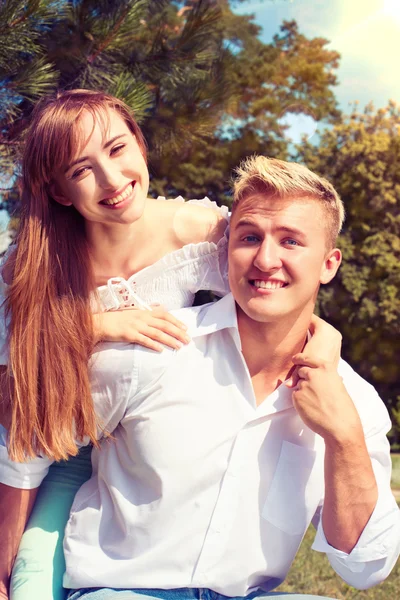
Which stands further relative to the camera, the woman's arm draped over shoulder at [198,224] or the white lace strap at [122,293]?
the woman's arm draped over shoulder at [198,224]

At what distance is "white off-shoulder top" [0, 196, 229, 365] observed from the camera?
2301mm

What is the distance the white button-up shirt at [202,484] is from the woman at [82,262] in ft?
0.30

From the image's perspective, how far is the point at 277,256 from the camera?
1805 mm

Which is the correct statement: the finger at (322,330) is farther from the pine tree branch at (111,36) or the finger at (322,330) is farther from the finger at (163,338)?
the pine tree branch at (111,36)

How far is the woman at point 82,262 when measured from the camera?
1833mm

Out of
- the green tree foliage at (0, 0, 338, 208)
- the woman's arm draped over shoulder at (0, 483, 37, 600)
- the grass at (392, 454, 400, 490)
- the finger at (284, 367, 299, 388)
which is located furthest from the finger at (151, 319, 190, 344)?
the grass at (392, 454, 400, 490)

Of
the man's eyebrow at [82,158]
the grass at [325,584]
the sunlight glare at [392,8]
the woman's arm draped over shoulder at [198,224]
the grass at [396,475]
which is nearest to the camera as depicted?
the man's eyebrow at [82,158]

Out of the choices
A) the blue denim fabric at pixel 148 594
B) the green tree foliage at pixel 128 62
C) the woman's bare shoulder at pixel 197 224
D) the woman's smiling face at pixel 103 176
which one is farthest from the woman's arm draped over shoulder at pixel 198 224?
the blue denim fabric at pixel 148 594

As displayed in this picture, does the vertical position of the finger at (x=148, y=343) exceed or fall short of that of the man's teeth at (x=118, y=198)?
it falls short

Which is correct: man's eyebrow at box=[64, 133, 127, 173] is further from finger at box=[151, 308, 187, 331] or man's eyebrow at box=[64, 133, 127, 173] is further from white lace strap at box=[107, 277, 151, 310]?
finger at box=[151, 308, 187, 331]

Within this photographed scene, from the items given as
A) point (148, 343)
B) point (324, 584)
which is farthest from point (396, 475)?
point (148, 343)

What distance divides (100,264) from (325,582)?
2.09m

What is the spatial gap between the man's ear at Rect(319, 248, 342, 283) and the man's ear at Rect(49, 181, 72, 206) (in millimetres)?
861

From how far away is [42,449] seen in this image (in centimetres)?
188
